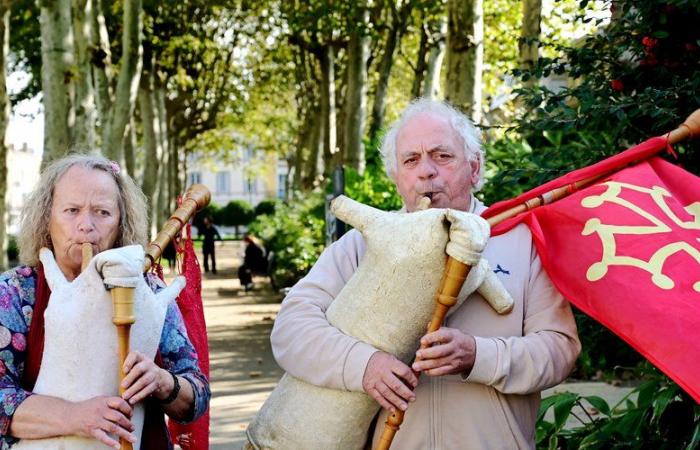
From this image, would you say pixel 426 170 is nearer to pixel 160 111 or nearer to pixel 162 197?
pixel 160 111

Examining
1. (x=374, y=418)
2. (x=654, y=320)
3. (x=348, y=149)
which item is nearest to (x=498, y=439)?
(x=374, y=418)

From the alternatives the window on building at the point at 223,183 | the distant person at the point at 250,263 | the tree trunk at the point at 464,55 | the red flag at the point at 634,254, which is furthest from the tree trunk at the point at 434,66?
the window on building at the point at 223,183

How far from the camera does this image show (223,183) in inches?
4122

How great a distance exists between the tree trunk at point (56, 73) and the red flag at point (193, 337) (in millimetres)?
10524

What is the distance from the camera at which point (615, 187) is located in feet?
11.6

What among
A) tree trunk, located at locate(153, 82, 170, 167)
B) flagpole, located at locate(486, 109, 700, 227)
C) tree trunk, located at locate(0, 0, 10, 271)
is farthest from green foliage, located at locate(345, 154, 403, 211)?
tree trunk, located at locate(153, 82, 170, 167)

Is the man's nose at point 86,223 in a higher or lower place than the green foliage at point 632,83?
lower

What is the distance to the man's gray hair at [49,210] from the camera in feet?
10.2

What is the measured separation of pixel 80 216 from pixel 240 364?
29.8 ft

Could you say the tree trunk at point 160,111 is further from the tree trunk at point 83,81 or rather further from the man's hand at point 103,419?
the man's hand at point 103,419

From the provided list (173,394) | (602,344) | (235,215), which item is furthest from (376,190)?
(235,215)

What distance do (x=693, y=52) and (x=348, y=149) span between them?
1689cm

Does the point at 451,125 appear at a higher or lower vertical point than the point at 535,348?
higher

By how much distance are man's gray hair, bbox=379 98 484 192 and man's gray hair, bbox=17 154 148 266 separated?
85cm
